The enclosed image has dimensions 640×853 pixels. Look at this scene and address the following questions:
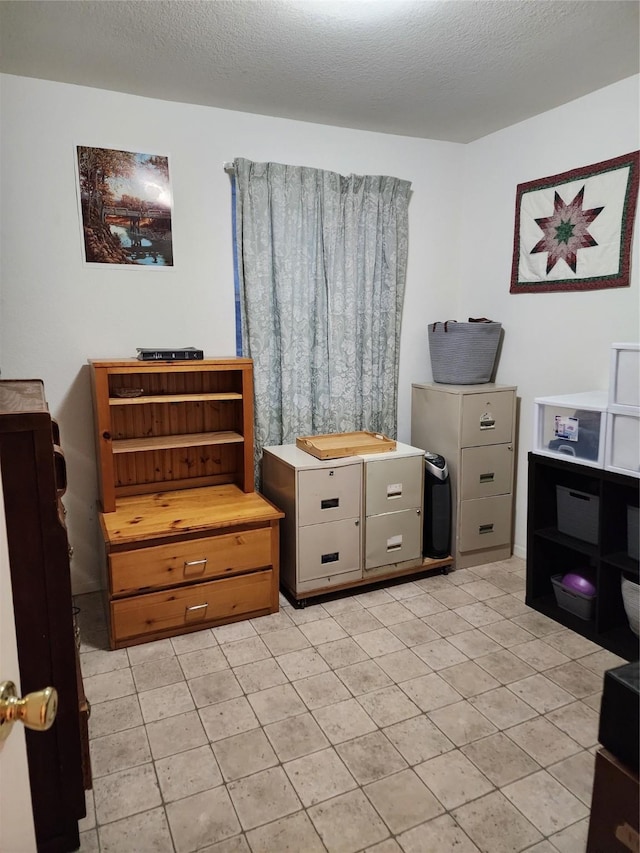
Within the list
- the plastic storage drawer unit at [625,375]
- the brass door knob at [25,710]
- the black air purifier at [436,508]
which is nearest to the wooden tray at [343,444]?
the black air purifier at [436,508]

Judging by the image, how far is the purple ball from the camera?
260cm

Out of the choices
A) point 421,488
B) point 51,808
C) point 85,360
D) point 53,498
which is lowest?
point 51,808

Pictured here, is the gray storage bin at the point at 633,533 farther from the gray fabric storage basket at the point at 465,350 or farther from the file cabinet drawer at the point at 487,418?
the gray fabric storage basket at the point at 465,350

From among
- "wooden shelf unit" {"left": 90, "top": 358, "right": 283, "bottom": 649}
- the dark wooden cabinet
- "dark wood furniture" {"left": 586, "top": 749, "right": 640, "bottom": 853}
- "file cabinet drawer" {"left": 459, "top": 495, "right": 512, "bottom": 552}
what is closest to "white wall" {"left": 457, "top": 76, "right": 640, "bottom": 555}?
"file cabinet drawer" {"left": 459, "top": 495, "right": 512, "bottom": 552}

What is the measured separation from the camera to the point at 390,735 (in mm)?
1967

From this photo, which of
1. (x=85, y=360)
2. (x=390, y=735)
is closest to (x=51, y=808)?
(x=390, y=735)

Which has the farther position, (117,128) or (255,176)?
(255,176)

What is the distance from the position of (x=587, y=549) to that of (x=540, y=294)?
1404 millimetres

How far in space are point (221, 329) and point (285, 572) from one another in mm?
1331

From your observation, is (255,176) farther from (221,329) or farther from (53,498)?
(53,498)

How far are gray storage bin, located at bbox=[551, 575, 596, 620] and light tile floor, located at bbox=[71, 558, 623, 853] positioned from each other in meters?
0.12

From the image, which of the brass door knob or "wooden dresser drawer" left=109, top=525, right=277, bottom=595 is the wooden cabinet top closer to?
"wooden dresser drawer" left=109, top=525, right=277, bottom=595

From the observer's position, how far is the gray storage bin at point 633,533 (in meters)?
2.43

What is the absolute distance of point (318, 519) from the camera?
2.85m
